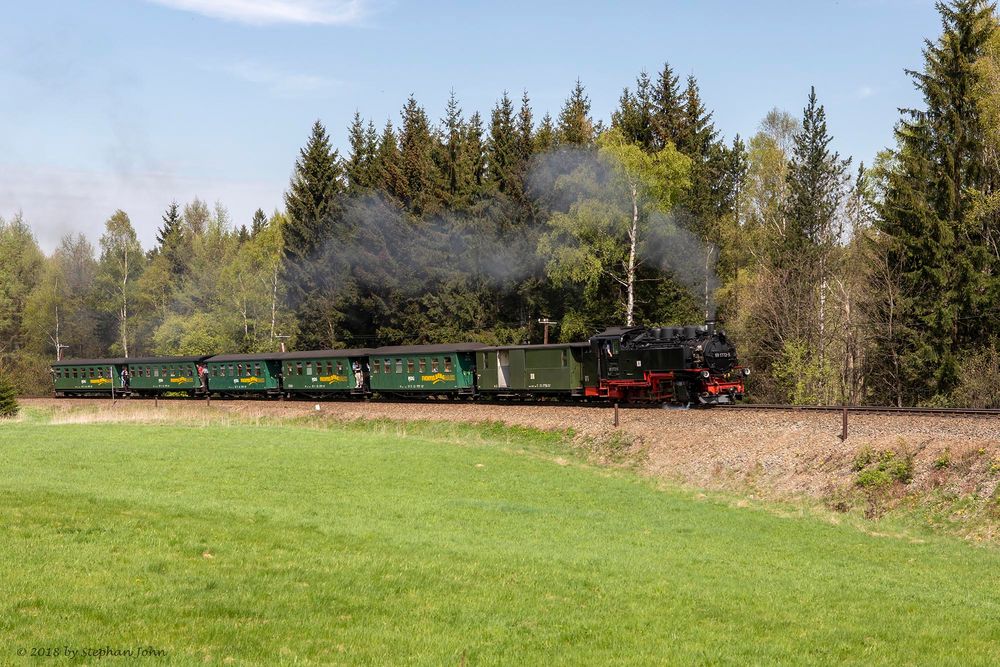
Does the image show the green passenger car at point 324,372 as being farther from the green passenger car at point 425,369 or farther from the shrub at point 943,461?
the shrub at point 943,461

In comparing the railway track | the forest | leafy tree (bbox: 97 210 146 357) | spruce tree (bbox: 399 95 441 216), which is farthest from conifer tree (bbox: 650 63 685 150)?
leafy tree (bbox: 97 210 146 357)

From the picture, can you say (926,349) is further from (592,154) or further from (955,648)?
(955,648)

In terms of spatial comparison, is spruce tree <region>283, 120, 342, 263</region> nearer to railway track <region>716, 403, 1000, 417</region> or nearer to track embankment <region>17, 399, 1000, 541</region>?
track embankment <region>17, 399, 1000, 541</region>

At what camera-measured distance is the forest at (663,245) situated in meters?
38.7

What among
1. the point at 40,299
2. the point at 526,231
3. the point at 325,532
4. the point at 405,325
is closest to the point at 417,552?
the point at 325,532

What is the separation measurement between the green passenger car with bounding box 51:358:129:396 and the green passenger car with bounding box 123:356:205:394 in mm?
1281

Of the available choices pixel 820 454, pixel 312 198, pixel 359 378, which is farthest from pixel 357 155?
pixel 820 454

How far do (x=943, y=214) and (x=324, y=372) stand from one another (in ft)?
107

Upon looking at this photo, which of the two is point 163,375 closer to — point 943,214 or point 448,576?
point 943,214

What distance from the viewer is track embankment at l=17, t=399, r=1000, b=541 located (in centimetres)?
2000

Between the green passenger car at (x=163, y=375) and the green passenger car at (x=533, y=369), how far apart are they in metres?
24.8

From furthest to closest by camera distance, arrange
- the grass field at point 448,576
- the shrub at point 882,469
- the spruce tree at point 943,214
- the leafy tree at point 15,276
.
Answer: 1. the leafy tree at point 15,276
2. the spruce tree at point 943,214
3. the shrub at point 882,469
4. the grass field at point 448,576

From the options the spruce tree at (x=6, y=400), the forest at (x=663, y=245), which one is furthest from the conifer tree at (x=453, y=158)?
the spruce tree at (x=6, y=400)

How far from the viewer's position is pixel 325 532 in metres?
15.2
